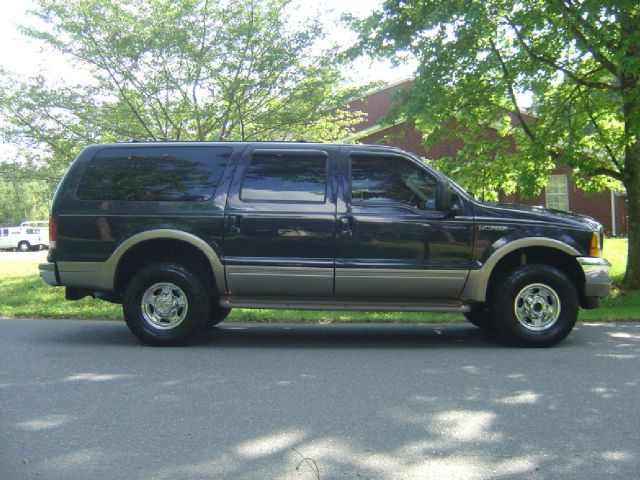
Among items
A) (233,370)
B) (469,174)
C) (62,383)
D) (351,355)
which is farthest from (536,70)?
(62,383)

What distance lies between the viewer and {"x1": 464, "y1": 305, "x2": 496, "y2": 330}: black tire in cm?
796

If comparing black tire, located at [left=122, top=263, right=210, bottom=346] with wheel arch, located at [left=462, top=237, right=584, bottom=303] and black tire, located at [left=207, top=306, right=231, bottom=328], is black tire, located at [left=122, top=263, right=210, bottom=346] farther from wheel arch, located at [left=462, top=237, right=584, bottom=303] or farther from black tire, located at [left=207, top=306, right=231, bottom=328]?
wheel arch, located at [left=462, top=237, right=584, bottom=303]

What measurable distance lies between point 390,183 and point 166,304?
2.78 meters

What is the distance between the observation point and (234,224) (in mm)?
6973

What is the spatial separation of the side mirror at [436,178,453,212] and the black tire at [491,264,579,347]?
3.35 feet

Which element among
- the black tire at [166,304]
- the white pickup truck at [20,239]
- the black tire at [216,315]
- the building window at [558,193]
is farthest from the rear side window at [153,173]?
the white pickup truck at [20,239]

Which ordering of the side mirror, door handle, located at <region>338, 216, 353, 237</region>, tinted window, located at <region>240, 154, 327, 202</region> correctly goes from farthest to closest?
1. tinted window, located at <region>240, 154, 327, 202</region>
2. door handle, located at <region>338, 216, 353, 237</region>
3. the side mirror

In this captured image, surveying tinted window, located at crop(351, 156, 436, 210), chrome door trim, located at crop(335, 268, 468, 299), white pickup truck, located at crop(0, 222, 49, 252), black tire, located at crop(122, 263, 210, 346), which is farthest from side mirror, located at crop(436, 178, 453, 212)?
white pickup truck, located at crop(0, 222, 49, 252)

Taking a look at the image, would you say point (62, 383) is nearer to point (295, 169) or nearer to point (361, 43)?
point (295, 169)

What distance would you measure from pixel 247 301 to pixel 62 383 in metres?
2.22

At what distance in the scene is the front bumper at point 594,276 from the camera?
695cm

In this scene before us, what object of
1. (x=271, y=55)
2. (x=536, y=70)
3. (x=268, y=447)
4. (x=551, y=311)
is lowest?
(x=268, y=447)

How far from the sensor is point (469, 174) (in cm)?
1323

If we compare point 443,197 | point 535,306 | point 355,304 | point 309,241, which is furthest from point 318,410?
point 535,306
